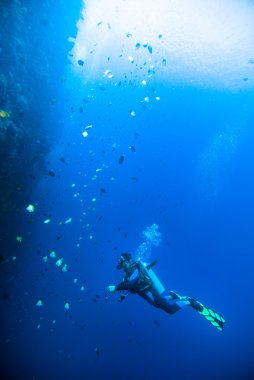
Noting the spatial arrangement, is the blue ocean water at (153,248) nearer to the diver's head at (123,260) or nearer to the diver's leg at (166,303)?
the diver's head at (123,260)

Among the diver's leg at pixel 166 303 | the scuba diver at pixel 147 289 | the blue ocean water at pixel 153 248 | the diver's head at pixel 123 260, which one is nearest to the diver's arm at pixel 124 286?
the scuba diver at pixel 147 289

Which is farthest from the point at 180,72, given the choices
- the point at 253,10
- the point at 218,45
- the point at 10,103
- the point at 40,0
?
the point at 10,103

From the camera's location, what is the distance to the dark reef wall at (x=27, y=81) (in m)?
12.1

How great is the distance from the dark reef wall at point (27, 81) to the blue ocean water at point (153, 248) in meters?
12.8

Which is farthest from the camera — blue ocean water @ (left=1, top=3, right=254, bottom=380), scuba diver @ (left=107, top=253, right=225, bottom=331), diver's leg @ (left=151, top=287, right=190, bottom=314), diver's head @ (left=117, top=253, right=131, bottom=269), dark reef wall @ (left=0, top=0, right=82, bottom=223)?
blue ocean water @ (left=1, top=3, right=254, bottom=380)

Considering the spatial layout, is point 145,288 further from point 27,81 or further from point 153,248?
point 153,248

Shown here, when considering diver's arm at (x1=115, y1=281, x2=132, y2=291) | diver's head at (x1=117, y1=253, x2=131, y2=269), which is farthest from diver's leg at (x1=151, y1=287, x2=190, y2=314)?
diver's head at (x1=117, y1=253, x2=131, y2=269)

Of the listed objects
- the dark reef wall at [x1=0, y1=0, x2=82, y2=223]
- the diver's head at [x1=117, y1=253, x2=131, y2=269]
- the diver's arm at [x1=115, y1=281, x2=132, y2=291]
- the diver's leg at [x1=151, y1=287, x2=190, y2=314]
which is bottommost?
the diver's leg at [x1=151, y1=287, x2=190, y2=314]

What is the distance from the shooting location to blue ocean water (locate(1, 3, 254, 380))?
1310 inches

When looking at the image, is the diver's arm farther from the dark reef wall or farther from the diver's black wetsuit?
the dark reef wall

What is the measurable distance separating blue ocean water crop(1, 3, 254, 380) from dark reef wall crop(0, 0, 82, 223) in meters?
12.8

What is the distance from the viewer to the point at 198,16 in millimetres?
20328

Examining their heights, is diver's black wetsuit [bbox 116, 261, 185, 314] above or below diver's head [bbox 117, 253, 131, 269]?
below

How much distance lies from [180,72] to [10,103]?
1001 inches
